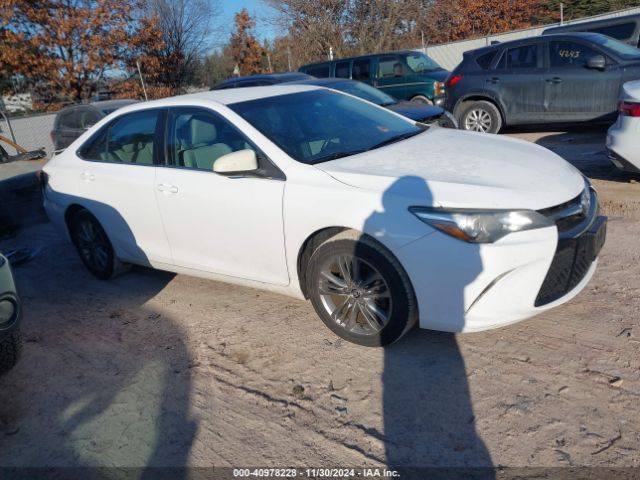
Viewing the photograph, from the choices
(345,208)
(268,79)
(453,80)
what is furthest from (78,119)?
(345,208)

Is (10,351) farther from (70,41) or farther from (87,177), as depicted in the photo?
(70,41)

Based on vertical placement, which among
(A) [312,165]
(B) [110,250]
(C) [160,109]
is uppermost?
(C) [160,109]

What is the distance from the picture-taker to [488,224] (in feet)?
9.24

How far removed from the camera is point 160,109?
432 centimetres

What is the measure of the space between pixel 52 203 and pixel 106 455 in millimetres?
→ 3256

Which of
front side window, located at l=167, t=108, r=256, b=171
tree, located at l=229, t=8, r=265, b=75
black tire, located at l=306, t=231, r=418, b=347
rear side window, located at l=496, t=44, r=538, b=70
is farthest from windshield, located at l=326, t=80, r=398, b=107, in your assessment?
tree, located at l=229, t=8, r=265, b=75

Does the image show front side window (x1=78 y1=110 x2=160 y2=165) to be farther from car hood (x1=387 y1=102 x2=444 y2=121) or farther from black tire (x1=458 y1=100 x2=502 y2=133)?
black tire (x1=458 y1=100 x2=502 y2=133)

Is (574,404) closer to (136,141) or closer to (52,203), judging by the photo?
(136,141)

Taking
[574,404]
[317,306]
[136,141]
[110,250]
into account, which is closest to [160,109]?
[136,141]

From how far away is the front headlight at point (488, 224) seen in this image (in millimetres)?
2812

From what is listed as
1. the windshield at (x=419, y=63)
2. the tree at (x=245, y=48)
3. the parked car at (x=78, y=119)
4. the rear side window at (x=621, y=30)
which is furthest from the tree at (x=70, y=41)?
the rear side window at (x=621, y=30)

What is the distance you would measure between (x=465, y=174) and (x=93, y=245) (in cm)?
357

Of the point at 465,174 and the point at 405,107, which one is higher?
the point at 465,174

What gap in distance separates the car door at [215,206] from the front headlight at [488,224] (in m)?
1.13
